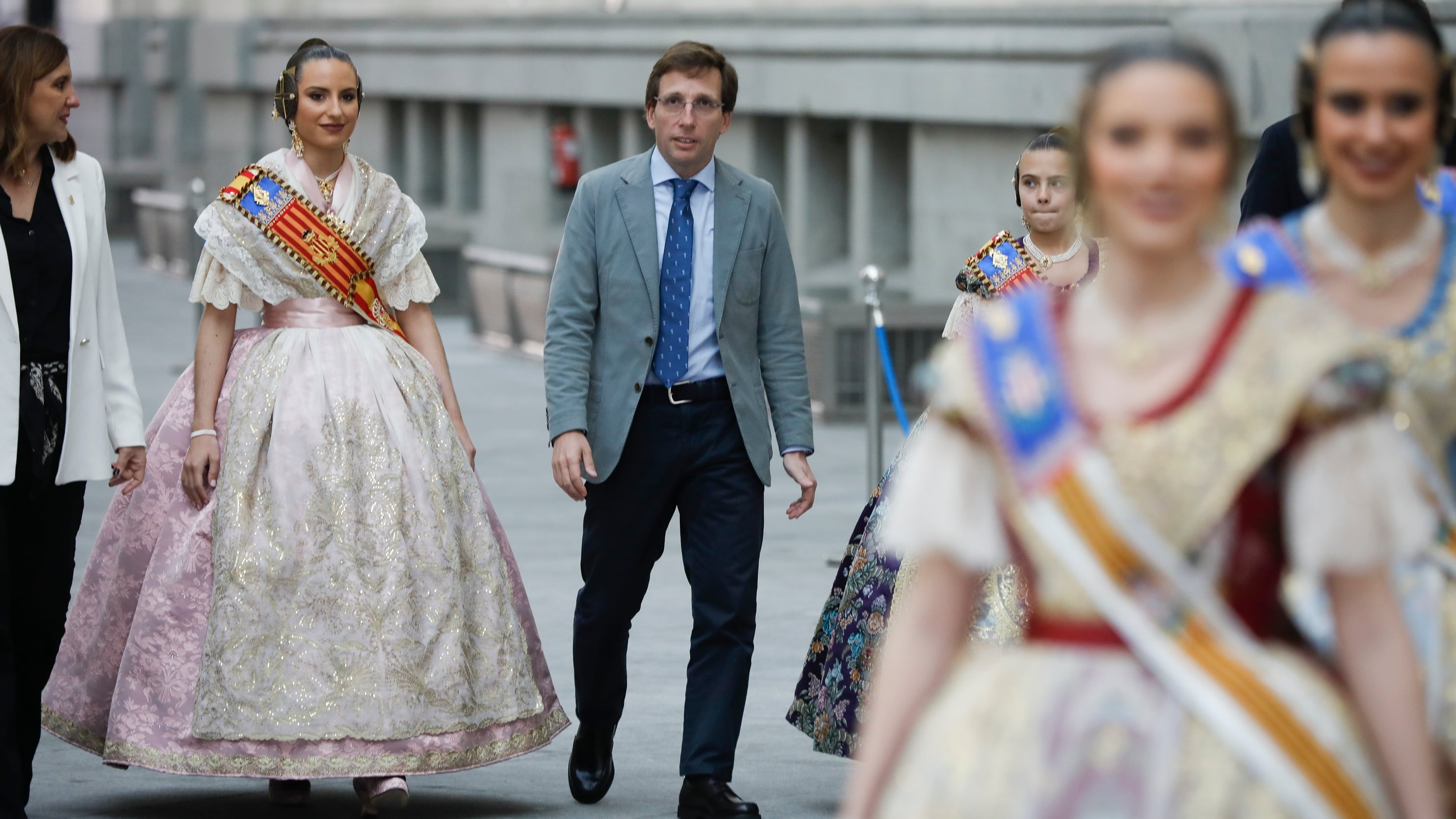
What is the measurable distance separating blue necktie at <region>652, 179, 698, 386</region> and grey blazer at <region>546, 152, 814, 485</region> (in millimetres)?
40

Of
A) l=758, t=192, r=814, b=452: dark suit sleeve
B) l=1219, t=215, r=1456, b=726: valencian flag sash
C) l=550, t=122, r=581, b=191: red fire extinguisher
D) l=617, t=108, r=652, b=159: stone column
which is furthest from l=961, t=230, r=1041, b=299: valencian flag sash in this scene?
l=550, t=122, r=581, b=191: red fire extinguisher

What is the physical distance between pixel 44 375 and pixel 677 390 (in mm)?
1491

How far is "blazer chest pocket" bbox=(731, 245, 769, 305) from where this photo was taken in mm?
5973

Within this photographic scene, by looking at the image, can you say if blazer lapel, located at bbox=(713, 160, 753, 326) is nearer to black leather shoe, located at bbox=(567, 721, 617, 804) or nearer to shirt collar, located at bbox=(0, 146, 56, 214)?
black leather shoe, located at bbox=(567, 721, 617, 804)

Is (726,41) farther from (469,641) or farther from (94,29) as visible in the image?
(94,29)

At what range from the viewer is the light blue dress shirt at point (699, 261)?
595 centimetres

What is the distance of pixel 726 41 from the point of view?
71.0ft

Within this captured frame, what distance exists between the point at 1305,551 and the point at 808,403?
3669 mm

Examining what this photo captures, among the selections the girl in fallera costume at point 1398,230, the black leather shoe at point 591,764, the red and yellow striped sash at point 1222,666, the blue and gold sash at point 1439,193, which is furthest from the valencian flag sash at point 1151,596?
the black leather shoe at point 591,764

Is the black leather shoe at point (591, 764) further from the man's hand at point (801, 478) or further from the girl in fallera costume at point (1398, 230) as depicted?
the girl in fallera costume at point (1398, 230)

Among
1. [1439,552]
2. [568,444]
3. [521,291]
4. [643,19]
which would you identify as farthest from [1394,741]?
[643,19]

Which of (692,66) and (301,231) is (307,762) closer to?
(301,231)

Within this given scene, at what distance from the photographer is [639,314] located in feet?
19.4

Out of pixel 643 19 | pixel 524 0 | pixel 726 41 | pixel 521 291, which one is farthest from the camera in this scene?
pixel 524 0
